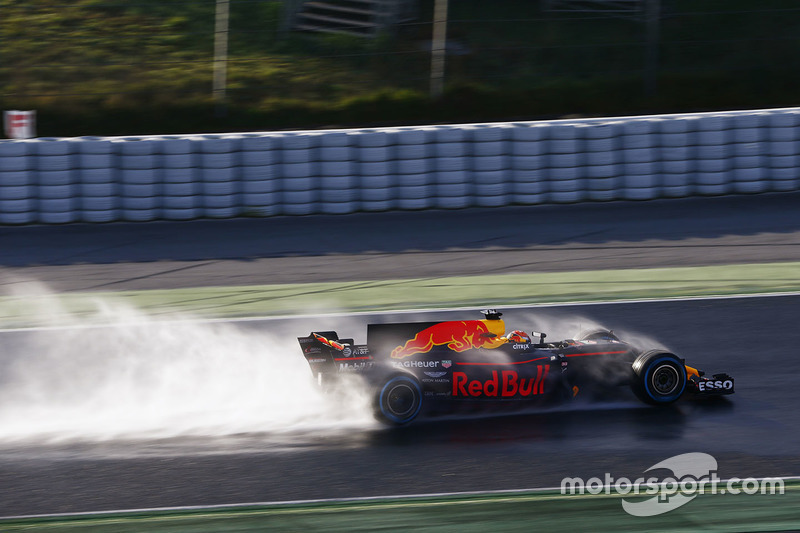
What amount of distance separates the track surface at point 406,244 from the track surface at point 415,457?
13.8ft

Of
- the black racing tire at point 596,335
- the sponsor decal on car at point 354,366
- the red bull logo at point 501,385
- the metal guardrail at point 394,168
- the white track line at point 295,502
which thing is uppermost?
the metal guardrail at point 394,168

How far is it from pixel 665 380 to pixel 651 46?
10608 millimetres

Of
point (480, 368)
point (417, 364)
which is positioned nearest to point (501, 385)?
point (480, 368)

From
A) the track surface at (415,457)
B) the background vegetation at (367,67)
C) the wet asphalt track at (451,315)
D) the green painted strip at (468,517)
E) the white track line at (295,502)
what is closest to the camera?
the green painted strip at (468,517)

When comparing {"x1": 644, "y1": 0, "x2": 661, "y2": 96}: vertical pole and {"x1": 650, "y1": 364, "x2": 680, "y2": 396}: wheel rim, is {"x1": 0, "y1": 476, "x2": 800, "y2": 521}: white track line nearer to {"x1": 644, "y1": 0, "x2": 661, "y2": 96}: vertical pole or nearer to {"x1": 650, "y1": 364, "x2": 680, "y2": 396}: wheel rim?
{"x1": 650, "y1": 364, "x2": 680, "y2": 396}: wheel rim

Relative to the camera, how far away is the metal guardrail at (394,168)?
1252 cm

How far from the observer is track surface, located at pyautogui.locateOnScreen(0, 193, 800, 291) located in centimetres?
1096

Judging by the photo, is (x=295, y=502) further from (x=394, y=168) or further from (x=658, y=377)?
(x=394, y=168)

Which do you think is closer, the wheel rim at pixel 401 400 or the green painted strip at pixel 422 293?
the wheel rim at pixel 401 400

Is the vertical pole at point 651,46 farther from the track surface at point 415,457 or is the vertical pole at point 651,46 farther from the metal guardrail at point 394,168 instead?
the track surface at point 415,457

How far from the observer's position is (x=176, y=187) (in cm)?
1269

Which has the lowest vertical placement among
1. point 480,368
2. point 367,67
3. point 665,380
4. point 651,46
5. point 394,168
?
point 665,380

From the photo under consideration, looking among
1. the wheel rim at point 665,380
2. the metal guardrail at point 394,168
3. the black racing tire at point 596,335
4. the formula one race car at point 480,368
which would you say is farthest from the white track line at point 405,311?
the metal guardrail at point 394,168

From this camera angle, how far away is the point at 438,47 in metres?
15.6
